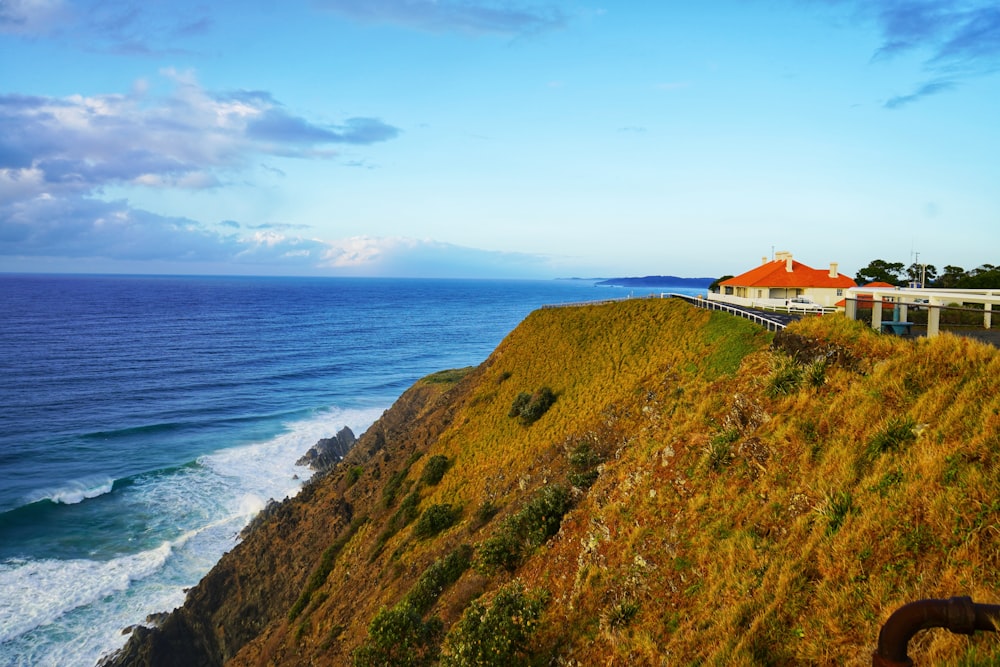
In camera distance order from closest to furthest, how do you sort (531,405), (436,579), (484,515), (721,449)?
(721,449), (436,579), (484,515), (531,405)

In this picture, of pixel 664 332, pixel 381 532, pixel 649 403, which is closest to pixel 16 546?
pixel 381 532

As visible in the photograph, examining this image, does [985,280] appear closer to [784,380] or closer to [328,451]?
[784,380]

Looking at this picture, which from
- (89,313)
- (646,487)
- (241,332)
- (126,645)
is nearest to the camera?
(646,487)

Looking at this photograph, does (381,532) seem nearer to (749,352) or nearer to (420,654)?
(420,654)

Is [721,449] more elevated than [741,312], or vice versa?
[741,312]

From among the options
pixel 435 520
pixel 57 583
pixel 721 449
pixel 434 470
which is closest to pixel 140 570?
pixel 57 583
